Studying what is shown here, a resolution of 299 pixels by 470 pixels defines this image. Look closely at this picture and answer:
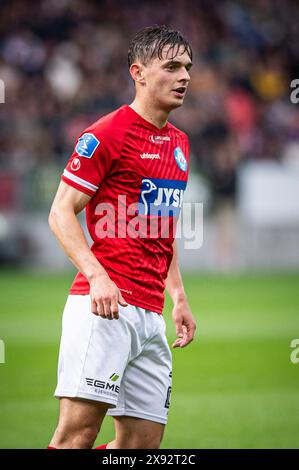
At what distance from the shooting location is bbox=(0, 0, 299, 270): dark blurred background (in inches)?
711

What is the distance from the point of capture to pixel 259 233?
18.3 m

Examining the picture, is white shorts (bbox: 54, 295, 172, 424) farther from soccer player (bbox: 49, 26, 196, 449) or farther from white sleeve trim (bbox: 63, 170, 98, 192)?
white sleeve trim (bbox: 63, 170, 98, 192)

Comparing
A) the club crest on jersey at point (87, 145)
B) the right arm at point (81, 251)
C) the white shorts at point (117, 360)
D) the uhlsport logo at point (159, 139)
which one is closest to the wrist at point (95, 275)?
the right arm at point (81, 251)

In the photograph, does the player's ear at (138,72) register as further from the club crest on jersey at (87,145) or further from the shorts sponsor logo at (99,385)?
the shorts sponsor logo at (99,385)

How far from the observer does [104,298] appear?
12.5 feet

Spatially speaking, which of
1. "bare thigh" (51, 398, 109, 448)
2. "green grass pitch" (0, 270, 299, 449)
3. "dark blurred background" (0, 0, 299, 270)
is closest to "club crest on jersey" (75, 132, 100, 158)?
"bare thigh" (51, 398, 109, 448)

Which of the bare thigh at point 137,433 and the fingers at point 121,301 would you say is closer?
the fingers at point 121,301

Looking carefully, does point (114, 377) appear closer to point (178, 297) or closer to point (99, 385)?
point (99, 385)

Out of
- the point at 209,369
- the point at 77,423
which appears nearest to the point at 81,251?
the point at 77,423

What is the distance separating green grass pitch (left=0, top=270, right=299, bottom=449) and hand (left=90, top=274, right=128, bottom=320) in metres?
2.29

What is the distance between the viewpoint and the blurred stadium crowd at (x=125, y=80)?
18531 millimetres

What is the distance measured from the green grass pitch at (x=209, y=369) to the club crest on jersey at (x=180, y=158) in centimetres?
216

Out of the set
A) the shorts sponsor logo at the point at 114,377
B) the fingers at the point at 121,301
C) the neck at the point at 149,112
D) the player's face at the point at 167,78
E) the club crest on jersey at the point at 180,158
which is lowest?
the shorts sponsor logo at the point at 114,377

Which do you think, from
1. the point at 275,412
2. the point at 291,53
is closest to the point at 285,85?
the point at 291,53
